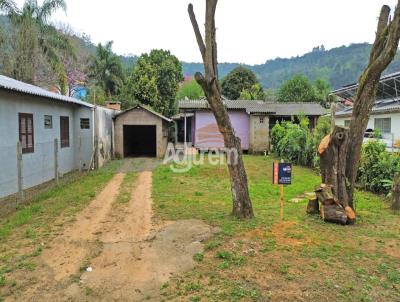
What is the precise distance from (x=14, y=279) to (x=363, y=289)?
14.9 feet

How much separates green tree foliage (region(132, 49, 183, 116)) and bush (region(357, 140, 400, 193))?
2315cm

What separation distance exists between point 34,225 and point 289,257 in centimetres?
510

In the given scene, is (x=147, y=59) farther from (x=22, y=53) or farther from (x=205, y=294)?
(x=205, y=294)

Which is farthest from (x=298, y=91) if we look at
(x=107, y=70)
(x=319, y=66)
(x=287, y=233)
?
(x=319, y=66)

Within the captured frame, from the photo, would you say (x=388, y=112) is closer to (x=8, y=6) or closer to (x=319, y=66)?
(x=8, y=6)

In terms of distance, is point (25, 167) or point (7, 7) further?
point (7, 7)

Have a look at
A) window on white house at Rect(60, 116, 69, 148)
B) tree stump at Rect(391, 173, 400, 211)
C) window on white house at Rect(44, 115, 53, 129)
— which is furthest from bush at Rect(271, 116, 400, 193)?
window on white house at Rect(44, 115, 53, 129)

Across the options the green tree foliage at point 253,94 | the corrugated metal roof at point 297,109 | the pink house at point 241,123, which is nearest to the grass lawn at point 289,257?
the pink house at point 241,123

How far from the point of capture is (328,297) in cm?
424

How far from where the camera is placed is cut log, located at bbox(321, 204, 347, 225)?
7.27 m

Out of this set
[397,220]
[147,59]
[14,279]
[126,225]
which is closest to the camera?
[14,279]

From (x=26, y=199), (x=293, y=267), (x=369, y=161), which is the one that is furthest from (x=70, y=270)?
(x=369, y=161)

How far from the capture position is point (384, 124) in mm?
22016

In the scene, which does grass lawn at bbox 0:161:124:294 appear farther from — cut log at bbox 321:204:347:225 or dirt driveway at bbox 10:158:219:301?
cut log at bbox 321:204:347:225
